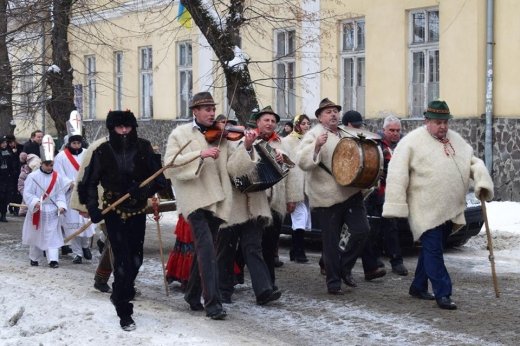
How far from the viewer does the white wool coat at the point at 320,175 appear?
1040 centimetres

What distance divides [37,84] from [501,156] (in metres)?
11.3

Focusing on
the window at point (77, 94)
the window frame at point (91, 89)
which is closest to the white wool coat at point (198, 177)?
the window at point (77, 94)

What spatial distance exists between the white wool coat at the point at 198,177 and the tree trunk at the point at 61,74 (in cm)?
1380

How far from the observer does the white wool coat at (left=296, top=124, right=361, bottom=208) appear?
409 inches

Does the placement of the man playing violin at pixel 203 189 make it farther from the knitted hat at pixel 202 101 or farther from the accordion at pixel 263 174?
the accordion at pixel 263 174

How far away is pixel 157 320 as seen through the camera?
28.8ft

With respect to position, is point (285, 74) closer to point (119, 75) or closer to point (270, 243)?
point (119, 75)

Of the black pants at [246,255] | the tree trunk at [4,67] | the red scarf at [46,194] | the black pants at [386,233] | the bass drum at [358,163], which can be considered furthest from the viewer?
the tree trunk at [4,67]

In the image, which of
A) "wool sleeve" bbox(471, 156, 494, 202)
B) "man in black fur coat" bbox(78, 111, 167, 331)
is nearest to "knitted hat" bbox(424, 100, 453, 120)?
"wool sleeve" bbox(471, 156, 494, 202)

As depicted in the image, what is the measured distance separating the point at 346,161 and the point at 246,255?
1389 mm

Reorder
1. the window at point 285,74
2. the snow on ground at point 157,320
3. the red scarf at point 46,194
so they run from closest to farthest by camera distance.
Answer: the snow on ground at point 157,320 < the red scarf at point 46,194 < the window at point 285,74

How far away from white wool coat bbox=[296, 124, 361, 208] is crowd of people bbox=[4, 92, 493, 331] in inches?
0.5

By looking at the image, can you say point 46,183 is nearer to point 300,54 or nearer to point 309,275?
point 309,275

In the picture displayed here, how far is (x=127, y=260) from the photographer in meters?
8.57
